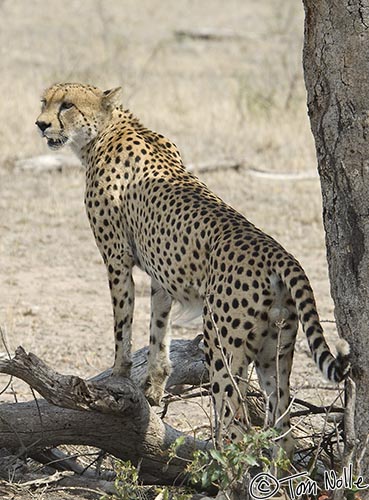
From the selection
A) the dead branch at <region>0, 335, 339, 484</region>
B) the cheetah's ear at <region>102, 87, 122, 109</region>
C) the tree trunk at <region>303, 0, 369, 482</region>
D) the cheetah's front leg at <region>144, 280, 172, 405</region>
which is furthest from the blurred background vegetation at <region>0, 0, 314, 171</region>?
the tree trunk at <region>303, 0, 369, 482</region>

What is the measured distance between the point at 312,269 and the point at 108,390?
13.8 feet

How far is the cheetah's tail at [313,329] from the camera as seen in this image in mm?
3596

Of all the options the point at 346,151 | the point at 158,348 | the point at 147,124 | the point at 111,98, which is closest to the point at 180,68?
the point at 147,124

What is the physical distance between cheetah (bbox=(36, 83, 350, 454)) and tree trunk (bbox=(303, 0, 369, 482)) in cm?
17

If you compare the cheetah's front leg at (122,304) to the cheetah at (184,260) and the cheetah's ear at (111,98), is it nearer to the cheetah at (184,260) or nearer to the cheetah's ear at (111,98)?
the cheetah at (184,260)

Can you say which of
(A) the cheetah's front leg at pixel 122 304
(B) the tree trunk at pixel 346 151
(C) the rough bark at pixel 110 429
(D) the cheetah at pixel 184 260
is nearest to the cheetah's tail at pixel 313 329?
(D) the cheetah at pixel 184 260

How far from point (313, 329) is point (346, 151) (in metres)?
0.61

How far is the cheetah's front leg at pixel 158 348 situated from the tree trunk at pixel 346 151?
131cm

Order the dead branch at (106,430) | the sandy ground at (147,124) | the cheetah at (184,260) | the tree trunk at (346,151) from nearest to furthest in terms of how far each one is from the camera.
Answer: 1. the tree trunk at (346,151)
2. the cheetah at (184,260)
3. the dead branch at (106,430)
4. the sandy ground at (147,124)

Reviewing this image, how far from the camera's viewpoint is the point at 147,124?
1135 centimetres

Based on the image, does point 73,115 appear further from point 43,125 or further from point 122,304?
point 122,304

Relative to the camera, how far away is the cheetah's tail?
360 cm

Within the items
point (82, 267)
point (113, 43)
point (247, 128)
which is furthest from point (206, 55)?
point (82, 267)

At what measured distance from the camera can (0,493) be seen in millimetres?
4340
